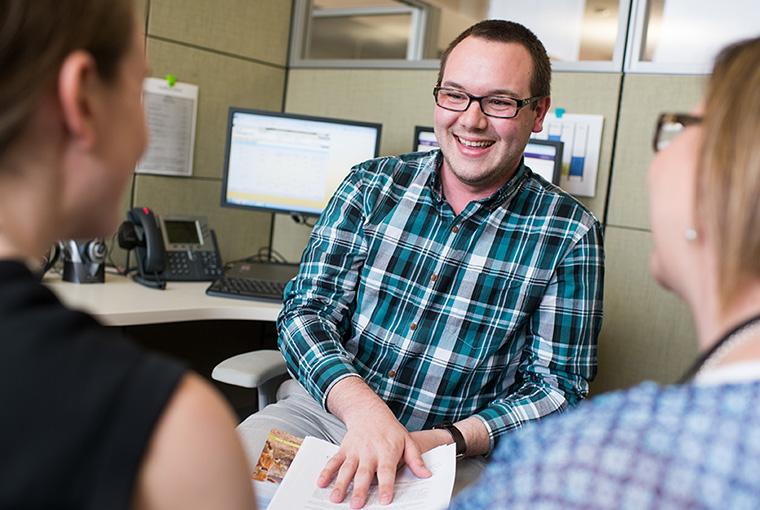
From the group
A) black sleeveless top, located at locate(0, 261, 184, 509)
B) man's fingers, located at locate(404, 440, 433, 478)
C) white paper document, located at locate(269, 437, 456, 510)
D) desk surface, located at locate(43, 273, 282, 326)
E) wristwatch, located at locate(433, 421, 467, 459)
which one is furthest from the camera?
desk surface, located at locate(43, 273, 282, 326)

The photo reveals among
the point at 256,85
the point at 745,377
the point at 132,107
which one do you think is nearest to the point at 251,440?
the point at 132,107

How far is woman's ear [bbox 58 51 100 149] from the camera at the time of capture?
54 centimetres

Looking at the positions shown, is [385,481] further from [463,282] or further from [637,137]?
[637,137]

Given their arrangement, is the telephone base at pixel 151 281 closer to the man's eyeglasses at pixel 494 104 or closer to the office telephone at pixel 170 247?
the office telephone at pixel 170 247

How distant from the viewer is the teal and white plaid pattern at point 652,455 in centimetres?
51

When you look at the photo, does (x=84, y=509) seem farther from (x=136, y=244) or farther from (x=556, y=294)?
(x=136, y=244)

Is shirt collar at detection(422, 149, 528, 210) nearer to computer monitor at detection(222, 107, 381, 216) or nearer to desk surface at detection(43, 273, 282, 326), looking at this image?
desk surface at detection(43, 273, 282, 326)

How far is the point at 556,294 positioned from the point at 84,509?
1127 mm

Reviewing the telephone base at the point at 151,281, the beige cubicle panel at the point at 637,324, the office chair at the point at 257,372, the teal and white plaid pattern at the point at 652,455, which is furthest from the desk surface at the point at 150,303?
the teal and white plaid pattern at the point at 652,455

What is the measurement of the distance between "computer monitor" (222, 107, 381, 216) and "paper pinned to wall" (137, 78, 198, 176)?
0.55 feet

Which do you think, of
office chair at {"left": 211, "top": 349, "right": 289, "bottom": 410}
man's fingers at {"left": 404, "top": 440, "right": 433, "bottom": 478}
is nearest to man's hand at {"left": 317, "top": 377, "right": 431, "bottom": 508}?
man's fingers at {"left": 404, "top": 440, "right": 433, "bottom": 478}

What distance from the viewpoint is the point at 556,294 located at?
150 cm

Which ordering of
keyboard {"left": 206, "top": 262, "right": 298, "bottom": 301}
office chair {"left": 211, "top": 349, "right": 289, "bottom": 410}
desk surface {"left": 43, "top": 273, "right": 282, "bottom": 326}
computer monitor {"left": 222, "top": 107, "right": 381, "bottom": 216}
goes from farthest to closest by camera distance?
computer monitor {"left": 222, "top": 107, "right": 381, "bottom": 216}
keyboard {"left": 206, "top": 262, "right": 298, "bottom": 301}
desk surface {"left": 43, "top": 273, "right": 282, "bottom": 326}
office chair {"left": 211, "top": 349, "right": 289, "bottom": 410}

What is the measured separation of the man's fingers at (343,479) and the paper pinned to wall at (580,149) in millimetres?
1135
